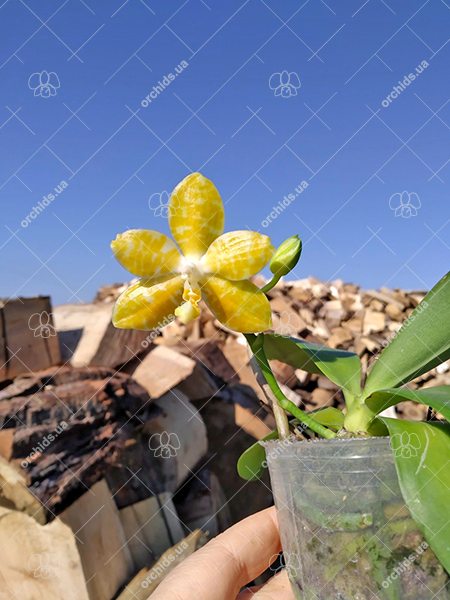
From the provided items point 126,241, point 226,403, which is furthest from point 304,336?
point 126,241

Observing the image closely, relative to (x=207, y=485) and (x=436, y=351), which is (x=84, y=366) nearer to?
(x=207, y=485)

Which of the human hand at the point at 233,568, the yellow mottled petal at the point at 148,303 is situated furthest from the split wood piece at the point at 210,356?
the yellow mottled petal at the point at 148,303

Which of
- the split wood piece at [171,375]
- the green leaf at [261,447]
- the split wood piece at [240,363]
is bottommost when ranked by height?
the split wood piece at [171,375]

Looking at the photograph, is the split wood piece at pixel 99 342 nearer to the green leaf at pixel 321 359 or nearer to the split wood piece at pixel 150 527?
the split wood piece at pixel 150 527

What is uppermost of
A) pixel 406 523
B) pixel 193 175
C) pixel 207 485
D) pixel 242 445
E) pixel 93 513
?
pixel 193 175

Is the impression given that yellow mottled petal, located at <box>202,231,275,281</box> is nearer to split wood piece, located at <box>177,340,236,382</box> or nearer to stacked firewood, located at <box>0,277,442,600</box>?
stacked firewood, located at <box>0,277,442,600</box>

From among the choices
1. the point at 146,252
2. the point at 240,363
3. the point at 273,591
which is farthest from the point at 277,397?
the point at 240,363

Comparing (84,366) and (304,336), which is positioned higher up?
(304,336)

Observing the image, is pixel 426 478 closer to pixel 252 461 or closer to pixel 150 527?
pixel 252 461
